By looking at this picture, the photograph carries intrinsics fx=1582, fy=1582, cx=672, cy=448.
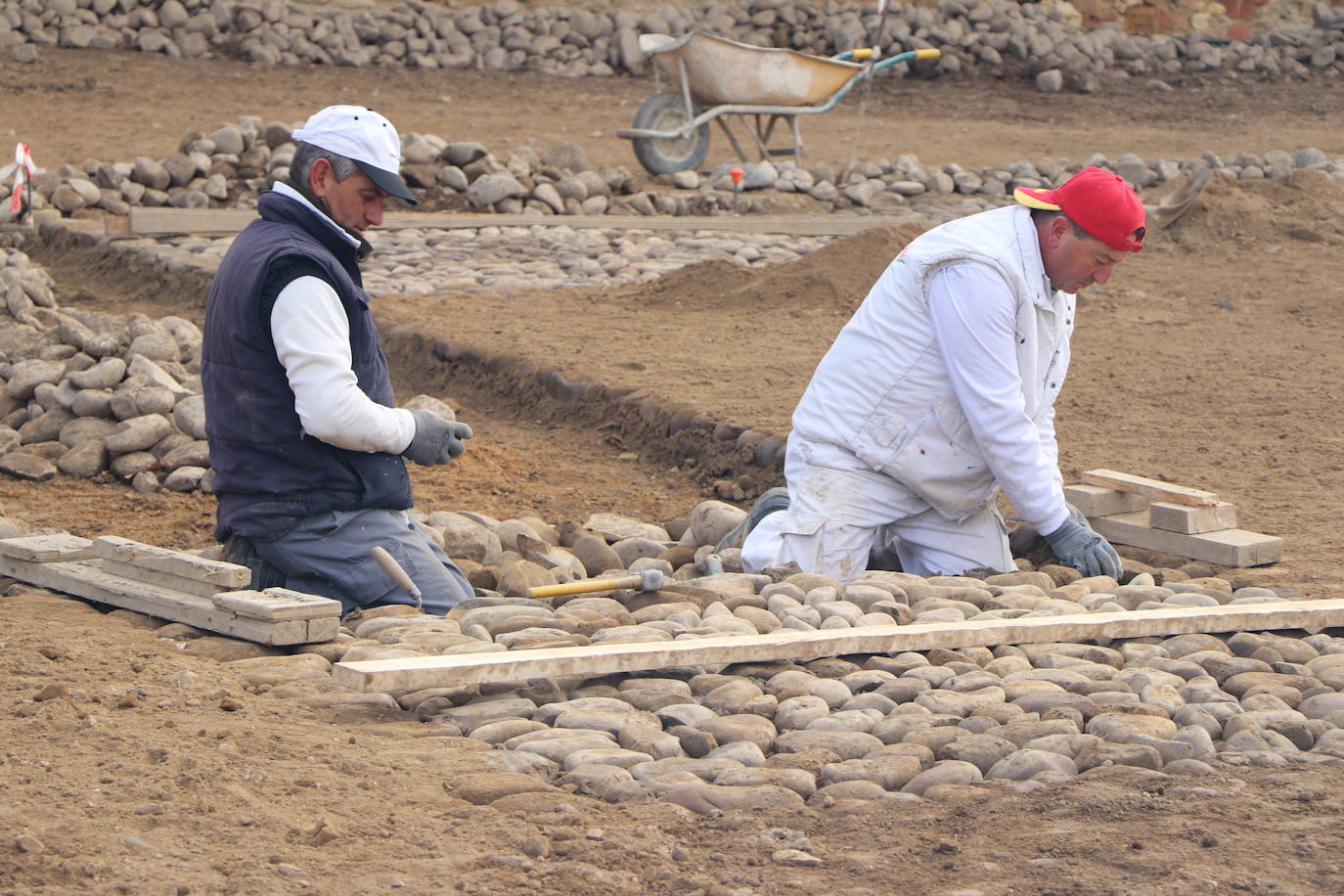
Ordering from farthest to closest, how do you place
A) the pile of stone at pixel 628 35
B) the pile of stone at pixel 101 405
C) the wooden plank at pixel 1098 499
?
the pile of stone at pixel 628 35, the pile of stone at pixel 101 405, the wooden plank at pixel 1098 499

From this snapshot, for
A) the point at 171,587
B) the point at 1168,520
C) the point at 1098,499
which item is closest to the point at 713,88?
the point at 1098,499

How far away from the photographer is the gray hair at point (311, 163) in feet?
13.4

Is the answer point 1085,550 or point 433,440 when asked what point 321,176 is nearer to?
point 433,440

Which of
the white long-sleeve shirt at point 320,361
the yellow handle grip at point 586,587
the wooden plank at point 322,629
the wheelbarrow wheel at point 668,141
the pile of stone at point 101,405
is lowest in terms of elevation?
the pile of stone at point 101,405

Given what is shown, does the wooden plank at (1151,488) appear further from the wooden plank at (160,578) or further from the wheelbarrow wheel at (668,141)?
the wheelbarrow wheel at (668,141)

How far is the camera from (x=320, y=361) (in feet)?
13.0

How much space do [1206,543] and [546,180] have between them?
823 cm

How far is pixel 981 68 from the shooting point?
20547 millimetres

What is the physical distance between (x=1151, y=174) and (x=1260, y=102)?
7335 mm

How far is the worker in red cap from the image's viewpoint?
14.9 feet

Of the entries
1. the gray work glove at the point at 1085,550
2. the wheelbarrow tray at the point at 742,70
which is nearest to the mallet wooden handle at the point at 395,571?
the gray work glove at the point at 1085,550

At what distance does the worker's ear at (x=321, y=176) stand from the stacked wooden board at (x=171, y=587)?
100cm

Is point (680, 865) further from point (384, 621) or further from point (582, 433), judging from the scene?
point (582, 433)

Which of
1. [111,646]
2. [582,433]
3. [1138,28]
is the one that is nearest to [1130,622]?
[111,646]
